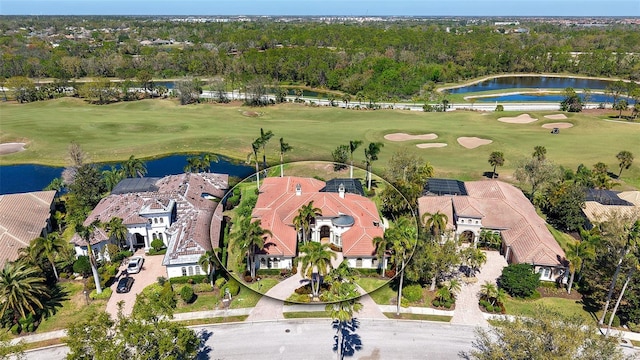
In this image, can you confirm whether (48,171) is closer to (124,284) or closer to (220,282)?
(124,284)

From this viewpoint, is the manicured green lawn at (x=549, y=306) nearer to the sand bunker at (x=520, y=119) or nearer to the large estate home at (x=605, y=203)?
the large estate home at (x=605, y=203)

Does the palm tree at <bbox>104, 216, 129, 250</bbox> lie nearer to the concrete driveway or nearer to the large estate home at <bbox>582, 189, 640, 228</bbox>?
the concrete driveway

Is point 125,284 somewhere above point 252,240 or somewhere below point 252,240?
below

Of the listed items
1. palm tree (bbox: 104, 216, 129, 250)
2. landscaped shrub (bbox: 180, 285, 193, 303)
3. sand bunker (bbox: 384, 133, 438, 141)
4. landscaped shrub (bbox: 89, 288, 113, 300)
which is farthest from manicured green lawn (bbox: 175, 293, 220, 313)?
sand bunker (bbox: 384, 133, 438, 141)

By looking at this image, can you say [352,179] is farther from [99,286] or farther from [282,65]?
[282,65]

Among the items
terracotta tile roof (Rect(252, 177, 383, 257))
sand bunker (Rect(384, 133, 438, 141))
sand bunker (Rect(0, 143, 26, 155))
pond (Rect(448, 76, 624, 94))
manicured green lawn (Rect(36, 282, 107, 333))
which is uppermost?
terracotta tile roof (Rect(252, 177, 383, 257))

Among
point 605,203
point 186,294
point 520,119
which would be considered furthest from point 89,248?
point 520,119
